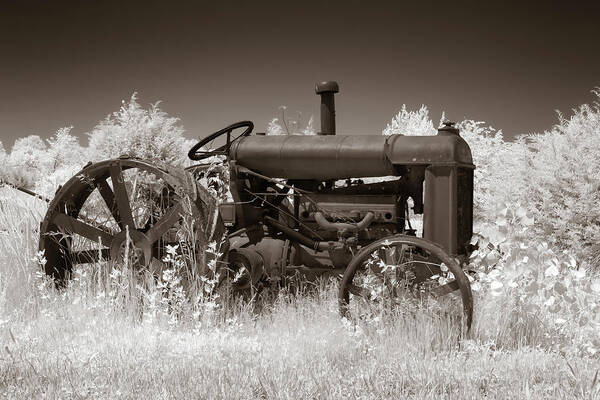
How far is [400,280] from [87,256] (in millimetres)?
2679

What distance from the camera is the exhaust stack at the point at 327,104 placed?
16.3 feet

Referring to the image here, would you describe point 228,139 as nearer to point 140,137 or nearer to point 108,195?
point 108,195

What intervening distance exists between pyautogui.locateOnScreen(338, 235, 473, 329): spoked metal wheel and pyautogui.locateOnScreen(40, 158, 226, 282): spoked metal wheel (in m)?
1.04

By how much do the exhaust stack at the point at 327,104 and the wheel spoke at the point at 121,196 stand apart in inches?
60.5

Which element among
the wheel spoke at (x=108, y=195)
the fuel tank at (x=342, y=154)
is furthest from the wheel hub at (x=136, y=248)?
the fuel tank at (x=342, y=154)

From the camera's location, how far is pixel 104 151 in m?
16.9

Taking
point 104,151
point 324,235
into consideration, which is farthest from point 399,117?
point 324,235

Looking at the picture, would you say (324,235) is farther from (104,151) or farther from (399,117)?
(399,117)

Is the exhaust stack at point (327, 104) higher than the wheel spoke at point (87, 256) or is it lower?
higher

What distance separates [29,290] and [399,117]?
60.6 feet

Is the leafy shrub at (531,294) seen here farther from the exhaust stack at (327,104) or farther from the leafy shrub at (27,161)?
the leafy shrub at (27,161)

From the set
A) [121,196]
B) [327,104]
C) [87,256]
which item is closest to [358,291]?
[327,104]

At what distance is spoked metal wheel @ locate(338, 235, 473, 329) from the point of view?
13.1ft

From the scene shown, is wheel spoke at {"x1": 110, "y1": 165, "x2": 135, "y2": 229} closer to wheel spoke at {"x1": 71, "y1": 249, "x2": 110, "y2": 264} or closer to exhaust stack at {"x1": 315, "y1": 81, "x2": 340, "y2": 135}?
wheel spoke at {"x1": 71, "y1": 249, "x2": 110, "y2": 264}
